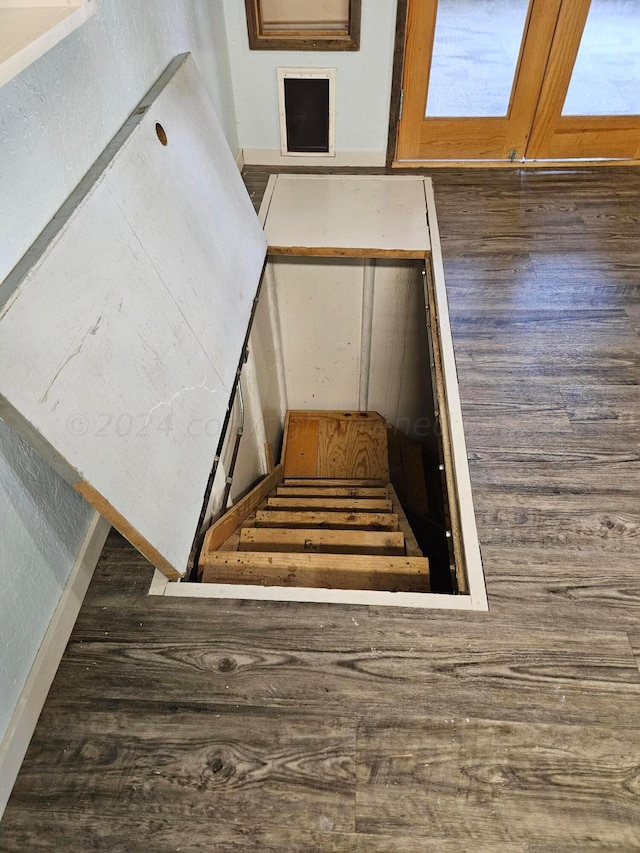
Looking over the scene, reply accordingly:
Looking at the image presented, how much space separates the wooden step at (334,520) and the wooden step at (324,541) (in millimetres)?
221

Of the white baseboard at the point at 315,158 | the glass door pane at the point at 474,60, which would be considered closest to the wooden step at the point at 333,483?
the white baseboard at the point at 315,158

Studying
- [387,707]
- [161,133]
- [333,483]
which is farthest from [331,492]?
[161,133]

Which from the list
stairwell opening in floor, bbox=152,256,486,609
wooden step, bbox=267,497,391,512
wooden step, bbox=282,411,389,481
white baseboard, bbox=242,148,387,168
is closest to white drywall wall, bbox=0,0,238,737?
stairwell opening in floor, bbox=152,256,486,609

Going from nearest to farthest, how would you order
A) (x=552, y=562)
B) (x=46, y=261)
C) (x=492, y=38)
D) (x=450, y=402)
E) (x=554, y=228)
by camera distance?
(x=46, y=261) < (x=552, y=562) < (x=450, y=402) < (x=554, y=228) < (x=492, y=38)

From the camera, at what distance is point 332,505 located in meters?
2.36

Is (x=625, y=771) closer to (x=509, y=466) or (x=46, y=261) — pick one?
(x=509, y=466)

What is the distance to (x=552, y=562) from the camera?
1.49 metres

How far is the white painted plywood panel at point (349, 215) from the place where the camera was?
8.43 feet

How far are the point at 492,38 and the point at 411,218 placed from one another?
1.42 meters

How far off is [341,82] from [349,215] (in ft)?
2.47

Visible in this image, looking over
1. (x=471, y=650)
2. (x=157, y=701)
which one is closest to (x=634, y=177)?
(x=471, y=650)

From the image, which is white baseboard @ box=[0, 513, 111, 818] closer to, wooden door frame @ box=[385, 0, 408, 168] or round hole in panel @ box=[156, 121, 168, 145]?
round hole in panel @ box=[156, 121, 168, 145]

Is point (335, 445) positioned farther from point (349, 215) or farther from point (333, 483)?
point (349, 215)

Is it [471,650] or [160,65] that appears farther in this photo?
[160,65]
